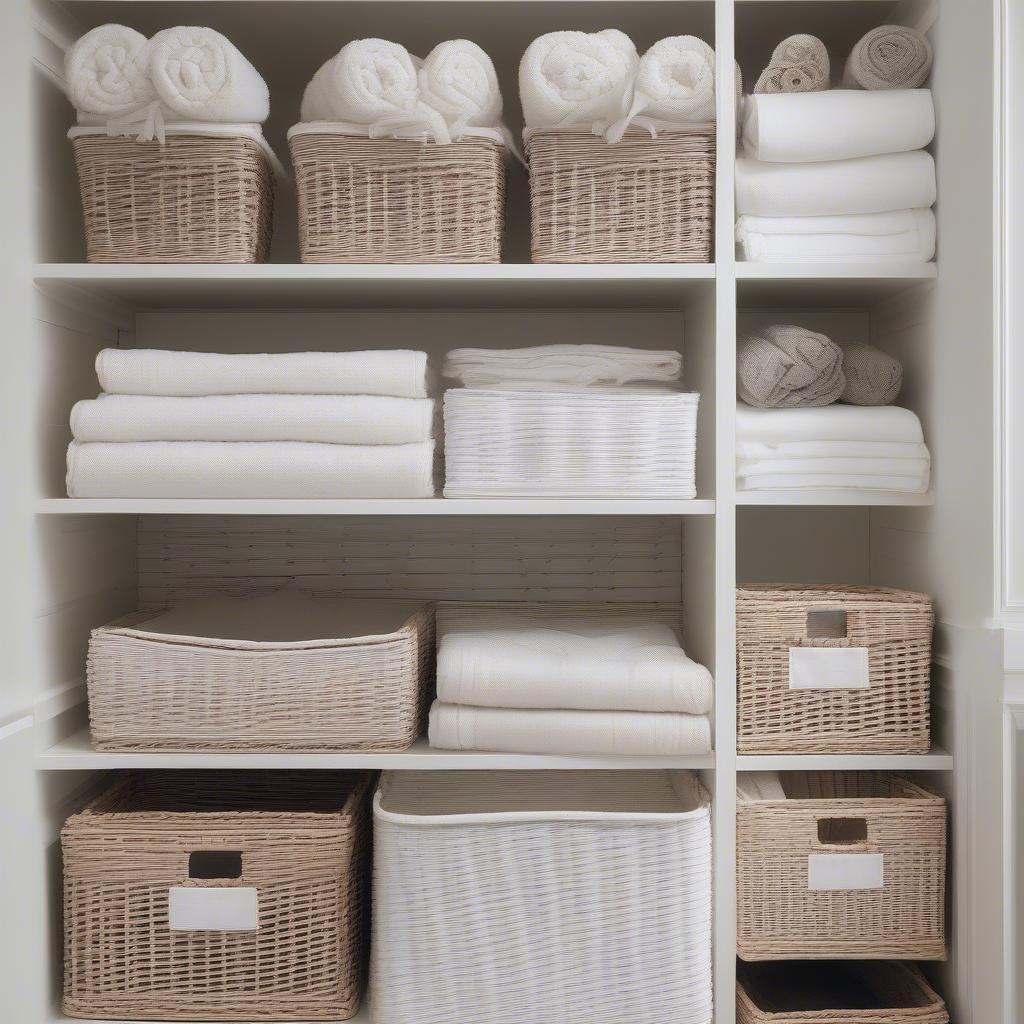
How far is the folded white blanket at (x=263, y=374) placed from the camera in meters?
1.42

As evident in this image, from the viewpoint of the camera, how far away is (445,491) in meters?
1.43

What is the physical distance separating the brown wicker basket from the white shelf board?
0.69 meters

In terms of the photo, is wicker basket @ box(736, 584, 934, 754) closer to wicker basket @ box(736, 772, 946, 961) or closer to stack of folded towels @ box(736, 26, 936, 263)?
wicker basket @ box(736, 772, 946, 961)

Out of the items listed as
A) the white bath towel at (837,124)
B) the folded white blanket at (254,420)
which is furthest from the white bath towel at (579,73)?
the folded white blanket at (254,420)

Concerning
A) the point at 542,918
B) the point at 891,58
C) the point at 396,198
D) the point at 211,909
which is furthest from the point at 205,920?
the point at 891,58

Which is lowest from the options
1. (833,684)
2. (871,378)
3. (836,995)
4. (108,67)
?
(836,995)

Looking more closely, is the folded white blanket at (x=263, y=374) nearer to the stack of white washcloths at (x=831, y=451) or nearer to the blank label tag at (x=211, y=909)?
the stack of white washcloths at (x=831, y=451)

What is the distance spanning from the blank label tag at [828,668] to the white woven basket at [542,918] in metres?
0.23

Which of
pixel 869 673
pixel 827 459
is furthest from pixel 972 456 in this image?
pixel 869 673

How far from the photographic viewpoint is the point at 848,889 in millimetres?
1428

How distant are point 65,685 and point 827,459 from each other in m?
1.17

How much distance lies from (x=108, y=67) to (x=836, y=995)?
1686mm

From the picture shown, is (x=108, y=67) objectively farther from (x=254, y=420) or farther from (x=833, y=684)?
(x=833, y=684)

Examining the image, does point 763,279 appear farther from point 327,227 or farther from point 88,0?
point 88,0
